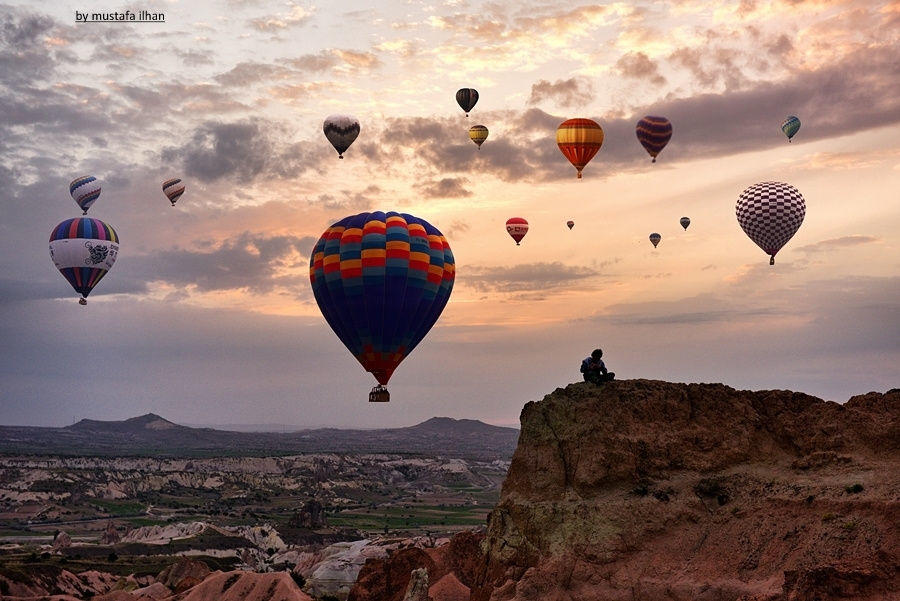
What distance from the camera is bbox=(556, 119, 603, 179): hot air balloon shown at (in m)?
91.7

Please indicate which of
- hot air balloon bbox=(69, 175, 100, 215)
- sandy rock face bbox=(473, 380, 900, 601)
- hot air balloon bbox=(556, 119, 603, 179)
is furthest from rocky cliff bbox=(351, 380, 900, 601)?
hot air balloon bbox=(69, 175, 100, 215)

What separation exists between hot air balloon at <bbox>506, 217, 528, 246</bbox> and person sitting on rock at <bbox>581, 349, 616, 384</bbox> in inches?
2719

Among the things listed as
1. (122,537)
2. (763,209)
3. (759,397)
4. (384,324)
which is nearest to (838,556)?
(759,397)

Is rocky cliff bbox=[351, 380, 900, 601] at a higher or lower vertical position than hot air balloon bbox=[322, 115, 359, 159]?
lower

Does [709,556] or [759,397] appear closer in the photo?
[709,556]

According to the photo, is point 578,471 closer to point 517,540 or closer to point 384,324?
point 517,540

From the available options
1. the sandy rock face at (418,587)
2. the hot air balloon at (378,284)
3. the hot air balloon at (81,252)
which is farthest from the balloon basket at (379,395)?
the hot air balloon at (81,252)

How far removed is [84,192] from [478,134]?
58970mm

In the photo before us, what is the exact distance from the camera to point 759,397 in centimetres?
4325

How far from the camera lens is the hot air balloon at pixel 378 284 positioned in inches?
2697

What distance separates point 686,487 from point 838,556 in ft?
27.3

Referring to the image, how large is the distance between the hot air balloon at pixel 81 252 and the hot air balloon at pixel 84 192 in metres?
15.3

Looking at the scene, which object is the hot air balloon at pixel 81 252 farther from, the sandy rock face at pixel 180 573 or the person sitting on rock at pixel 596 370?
the person sitting on rock at pixel 596 370

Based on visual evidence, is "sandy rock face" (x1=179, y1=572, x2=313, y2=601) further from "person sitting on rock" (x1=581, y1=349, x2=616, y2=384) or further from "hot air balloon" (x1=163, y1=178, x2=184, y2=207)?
"hot air balloon" (x1=163, y1=178, x2=184, y2=207)
